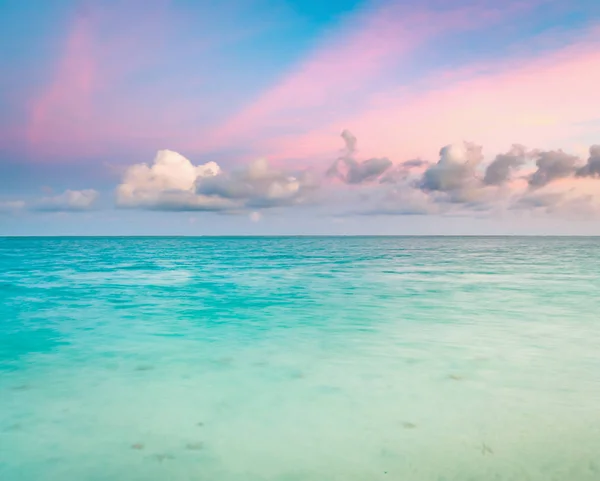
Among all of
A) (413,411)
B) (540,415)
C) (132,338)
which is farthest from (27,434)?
(540,415)

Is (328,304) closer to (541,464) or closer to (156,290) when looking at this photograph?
(156,290)

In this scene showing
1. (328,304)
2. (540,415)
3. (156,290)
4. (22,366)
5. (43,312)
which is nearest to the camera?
(540,415)

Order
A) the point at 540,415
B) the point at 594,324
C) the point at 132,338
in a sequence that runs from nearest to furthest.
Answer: the point at 540,415 < the point at 132,338 < the point at 594,324

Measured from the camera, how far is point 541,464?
454 cm

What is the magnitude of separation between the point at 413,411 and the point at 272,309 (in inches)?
389

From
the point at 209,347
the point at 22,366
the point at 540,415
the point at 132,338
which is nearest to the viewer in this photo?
the point at 540,415

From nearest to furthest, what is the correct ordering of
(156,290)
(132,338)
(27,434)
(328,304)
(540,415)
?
(27,434) < (540,415) < (132,338) < (328,304) < (156,290)

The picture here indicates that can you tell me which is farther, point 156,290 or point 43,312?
point 156,290

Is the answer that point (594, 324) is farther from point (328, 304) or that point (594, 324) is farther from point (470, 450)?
point (470, 450)

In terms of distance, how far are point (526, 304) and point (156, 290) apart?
15973 millimetres

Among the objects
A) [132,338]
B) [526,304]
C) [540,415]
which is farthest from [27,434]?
[526,304]

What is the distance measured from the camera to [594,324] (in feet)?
40.1

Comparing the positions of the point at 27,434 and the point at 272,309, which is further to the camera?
the point at 272,309

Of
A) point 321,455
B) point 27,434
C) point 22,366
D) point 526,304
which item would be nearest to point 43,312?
point 22,366
